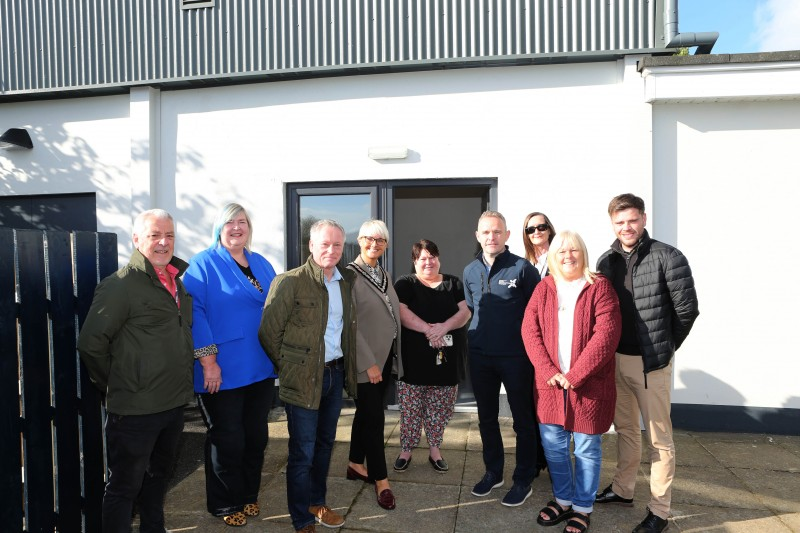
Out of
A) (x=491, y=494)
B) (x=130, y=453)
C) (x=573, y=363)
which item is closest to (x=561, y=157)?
(x=573, y=363)

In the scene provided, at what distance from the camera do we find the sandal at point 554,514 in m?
3.14

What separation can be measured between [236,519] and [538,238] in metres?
2.78

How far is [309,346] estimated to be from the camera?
2857mm

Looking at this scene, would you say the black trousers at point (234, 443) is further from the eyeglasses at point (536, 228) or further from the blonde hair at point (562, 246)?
the eyeglasses at point (536, 228)

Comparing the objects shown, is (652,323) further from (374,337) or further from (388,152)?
(388,152)

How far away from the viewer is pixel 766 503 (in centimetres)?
349

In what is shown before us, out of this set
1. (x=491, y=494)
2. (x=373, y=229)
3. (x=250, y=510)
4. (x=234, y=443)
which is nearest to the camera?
(x=234, y=443)

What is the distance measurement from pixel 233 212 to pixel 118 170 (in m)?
4.14

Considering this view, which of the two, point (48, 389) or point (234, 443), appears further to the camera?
point (234, 443)

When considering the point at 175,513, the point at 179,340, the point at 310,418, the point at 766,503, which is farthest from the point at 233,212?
the point at 766,503

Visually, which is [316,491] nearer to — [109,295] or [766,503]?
[109,295]

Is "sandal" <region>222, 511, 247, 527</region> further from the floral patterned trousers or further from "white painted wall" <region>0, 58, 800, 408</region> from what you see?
"white painted wall" <region>0, 58, 800, 408</region>

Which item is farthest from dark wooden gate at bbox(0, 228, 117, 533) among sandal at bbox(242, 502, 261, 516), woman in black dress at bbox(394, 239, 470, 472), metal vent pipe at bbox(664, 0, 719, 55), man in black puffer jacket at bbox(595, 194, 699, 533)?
metal vent pipe at bbox(664, 0, 719, 55)

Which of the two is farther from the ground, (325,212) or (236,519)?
(325,212)
